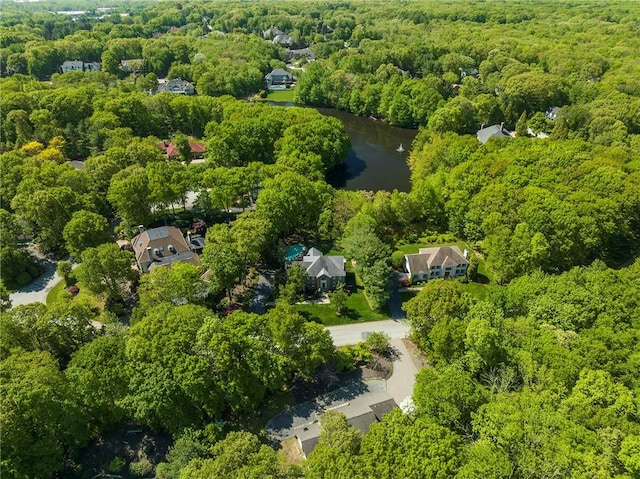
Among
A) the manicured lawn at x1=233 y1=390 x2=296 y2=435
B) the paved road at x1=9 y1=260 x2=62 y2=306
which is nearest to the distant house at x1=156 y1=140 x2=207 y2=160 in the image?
the paved road at x1=9 y1=260 x2=62 y2=306

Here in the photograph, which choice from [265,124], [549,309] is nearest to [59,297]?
[265,124]

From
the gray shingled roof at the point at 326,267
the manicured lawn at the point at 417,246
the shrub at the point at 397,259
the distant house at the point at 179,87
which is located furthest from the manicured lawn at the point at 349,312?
the distant house at the point at 179,87

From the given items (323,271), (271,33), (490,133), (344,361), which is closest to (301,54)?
(271,33)

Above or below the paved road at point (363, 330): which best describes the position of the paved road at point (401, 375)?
above

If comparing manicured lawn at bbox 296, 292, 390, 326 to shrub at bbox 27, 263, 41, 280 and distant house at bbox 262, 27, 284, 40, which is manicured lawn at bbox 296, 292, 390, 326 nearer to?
shrub at bbox 27, 263, 41, 280

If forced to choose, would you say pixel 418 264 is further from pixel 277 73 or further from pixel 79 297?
pixel 277 73

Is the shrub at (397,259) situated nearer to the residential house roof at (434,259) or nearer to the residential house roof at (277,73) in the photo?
the residential house roof at (434,259)
